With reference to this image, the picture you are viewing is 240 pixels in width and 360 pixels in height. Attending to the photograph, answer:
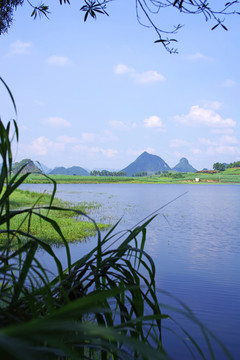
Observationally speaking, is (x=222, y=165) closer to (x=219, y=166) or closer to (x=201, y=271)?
(x=219, y=166)

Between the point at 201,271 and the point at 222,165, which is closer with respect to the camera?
the point at 201,271

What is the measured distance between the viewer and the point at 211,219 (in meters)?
18.6

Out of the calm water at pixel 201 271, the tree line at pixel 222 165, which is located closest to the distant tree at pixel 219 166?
the tree line at pixel 222 165

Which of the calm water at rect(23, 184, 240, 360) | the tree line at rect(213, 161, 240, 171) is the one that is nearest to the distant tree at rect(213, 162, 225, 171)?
the tree line at rect(213, 161, 240, 171)

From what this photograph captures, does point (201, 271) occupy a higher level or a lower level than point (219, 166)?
lower

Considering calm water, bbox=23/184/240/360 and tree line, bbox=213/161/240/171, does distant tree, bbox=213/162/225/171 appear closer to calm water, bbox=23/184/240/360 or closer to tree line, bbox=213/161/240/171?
tree line, bbox=213/161/240/171

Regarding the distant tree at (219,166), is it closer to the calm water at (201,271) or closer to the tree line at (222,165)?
the tree line at (222,165)

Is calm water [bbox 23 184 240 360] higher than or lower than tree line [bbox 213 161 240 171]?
lower

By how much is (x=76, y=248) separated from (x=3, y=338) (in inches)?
366

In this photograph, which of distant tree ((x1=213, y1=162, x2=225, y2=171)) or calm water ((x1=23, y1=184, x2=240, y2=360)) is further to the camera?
distant tree ((x1=213, y1=162, x2=225, y2=171))

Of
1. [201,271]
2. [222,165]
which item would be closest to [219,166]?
[222,165]

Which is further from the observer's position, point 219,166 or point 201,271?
point 219,166

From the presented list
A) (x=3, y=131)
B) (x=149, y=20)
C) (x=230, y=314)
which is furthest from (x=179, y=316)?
(x=3, y=131)

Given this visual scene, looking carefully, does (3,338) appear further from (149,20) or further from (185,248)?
(185,248)
